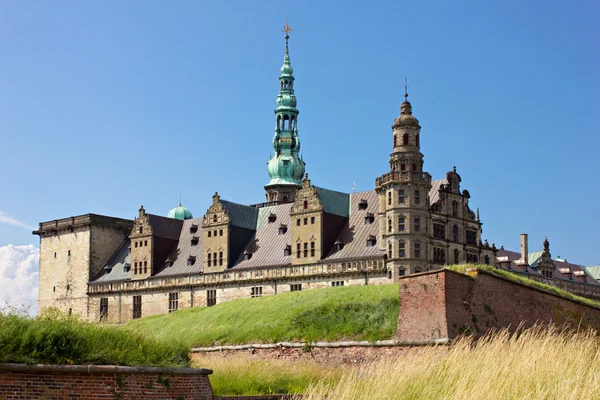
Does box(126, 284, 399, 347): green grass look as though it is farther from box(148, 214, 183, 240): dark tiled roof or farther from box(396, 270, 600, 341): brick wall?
box(148, 214, 183, 240): dark tiled roof

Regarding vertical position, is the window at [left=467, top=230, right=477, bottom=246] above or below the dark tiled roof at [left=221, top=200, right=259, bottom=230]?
below

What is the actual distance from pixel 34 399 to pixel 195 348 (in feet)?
64.7

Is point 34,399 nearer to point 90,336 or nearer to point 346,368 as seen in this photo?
point 90,336

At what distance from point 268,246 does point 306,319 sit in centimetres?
2952

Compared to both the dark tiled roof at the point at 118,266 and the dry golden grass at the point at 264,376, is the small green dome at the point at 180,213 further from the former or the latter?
the dry golden grass at the point at 264,376

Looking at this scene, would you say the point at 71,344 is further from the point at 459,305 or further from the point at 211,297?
the point at 211,297

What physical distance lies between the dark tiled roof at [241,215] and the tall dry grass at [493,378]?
50463mm

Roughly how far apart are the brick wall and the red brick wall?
38.6 feet

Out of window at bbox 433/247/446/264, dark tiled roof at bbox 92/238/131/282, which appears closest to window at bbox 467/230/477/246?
window at bbox 433/247/446/264

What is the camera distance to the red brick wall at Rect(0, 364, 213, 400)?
22234 millimetres

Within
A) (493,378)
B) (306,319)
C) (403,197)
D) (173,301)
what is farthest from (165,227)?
(493,378)

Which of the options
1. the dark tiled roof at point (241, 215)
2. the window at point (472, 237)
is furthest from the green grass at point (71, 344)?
the dark tiled roof at point (241, 215)

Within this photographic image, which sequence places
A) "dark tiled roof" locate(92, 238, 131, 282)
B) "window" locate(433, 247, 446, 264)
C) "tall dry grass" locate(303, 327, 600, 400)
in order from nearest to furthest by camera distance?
"tall dry grass" locate(303, 327, 600, 400) < "window" locate(433, 247, 446, 264) < "dark tiled roof" locate(92, 238, 131, 282)

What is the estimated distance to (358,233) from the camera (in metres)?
63.7
